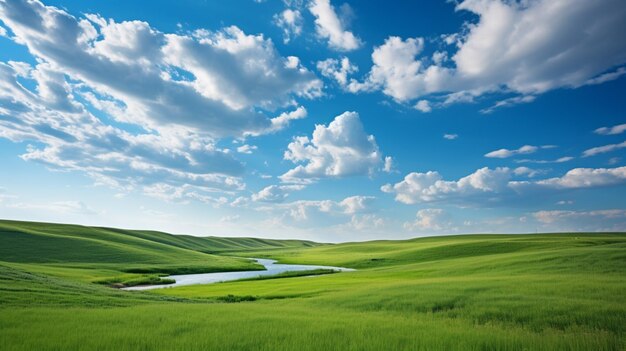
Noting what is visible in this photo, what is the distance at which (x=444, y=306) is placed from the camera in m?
19.0

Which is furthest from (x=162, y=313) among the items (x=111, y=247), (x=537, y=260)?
(x=111, y=247)

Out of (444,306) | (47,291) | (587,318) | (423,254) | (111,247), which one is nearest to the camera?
(587,318)

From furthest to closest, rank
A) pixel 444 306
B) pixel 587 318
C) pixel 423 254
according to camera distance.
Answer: pixel 423 254, pixel 444 306, pixel 587 318

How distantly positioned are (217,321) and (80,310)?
22.7 feet

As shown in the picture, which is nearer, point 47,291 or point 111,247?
point 47,291

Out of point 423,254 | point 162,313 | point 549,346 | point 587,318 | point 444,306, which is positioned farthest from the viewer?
point 423,254

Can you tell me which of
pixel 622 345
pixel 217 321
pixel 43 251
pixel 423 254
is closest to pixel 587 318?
pixel 622 345

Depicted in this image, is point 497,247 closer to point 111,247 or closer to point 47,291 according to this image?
point 47,291

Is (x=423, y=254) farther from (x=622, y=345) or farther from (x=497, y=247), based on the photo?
(x=622, y=345)

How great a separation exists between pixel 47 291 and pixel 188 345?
15773mm

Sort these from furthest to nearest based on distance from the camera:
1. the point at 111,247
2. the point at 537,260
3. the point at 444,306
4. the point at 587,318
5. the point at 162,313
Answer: the point at 111,247
the point at 537,260
the point at 444,306
the point at 162,313
the point at 587,318

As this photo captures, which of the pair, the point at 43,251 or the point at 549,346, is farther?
the point at 43,251

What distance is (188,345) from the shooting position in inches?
426

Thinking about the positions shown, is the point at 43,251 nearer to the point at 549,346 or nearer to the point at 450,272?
the point at 450,272
